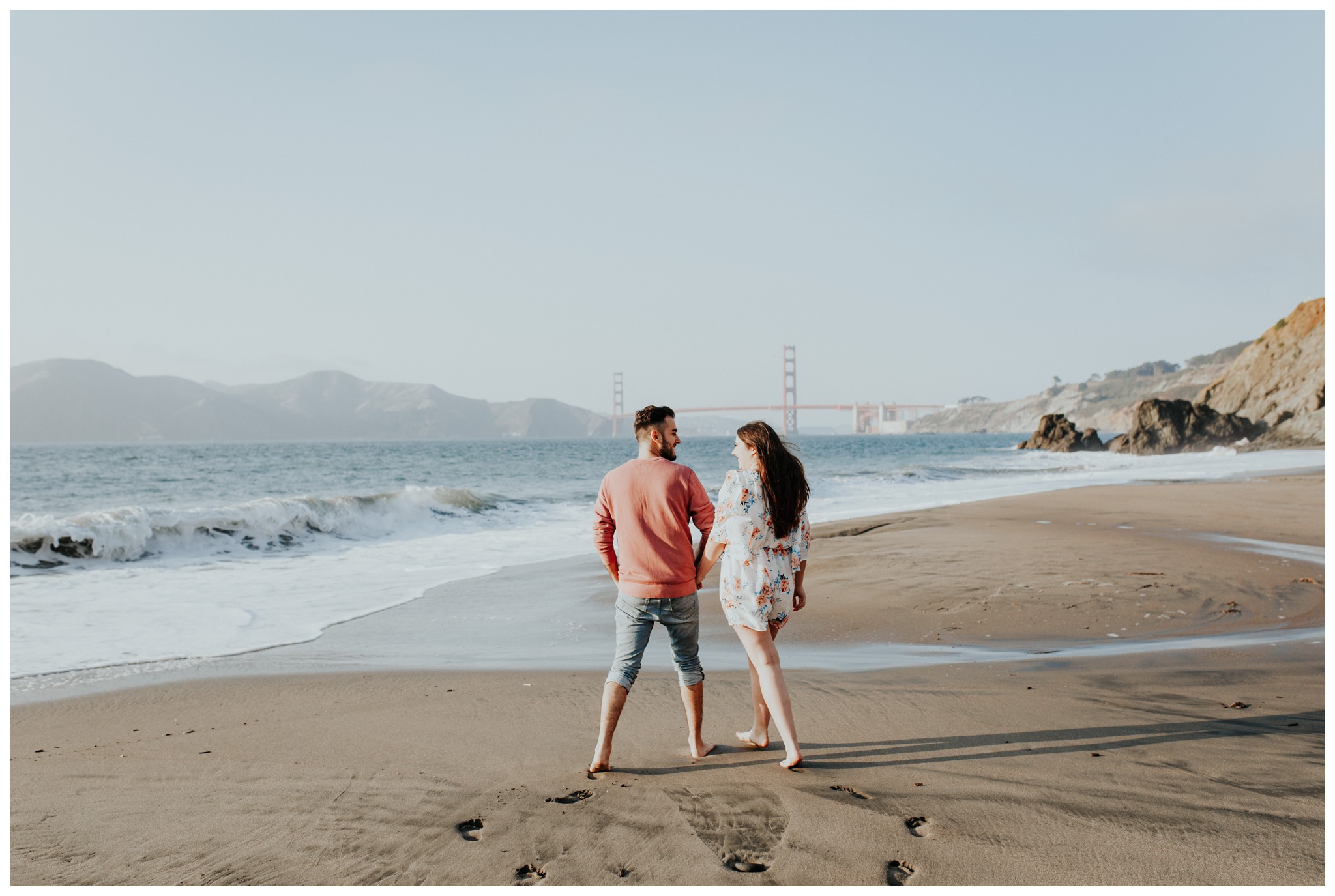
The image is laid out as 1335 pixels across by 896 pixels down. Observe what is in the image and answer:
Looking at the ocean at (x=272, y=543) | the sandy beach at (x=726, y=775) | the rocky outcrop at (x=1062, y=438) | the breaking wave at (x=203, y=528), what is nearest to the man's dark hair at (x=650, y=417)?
the sandy beach at (x=726, y=775)

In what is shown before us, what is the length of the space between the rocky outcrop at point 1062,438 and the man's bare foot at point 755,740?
54131 mm

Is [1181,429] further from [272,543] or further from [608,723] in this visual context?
[608,723]

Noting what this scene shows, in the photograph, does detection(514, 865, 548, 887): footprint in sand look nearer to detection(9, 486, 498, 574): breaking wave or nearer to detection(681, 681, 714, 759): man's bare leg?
detection(681, 681, 714, 759): man's bare leg

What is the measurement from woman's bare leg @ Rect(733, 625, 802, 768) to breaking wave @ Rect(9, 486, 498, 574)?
9171 millimetres

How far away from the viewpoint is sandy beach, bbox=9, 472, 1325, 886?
222 cm

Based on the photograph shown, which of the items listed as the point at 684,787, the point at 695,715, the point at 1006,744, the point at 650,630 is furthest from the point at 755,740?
the point at 1006,744

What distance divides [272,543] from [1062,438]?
52.0 metres

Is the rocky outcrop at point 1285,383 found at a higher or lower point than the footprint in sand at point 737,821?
higher

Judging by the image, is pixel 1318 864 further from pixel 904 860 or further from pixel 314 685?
pixel 314 685

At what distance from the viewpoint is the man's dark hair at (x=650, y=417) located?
293 cm

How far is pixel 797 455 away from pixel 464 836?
1658 mm

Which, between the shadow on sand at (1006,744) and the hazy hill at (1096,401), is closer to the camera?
the shadow on sand at (1006,744)

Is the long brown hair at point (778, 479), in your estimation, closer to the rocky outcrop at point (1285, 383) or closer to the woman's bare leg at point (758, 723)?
the woman's bare leg at point (758, 723)

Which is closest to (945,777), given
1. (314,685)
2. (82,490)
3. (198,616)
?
(314,685)
